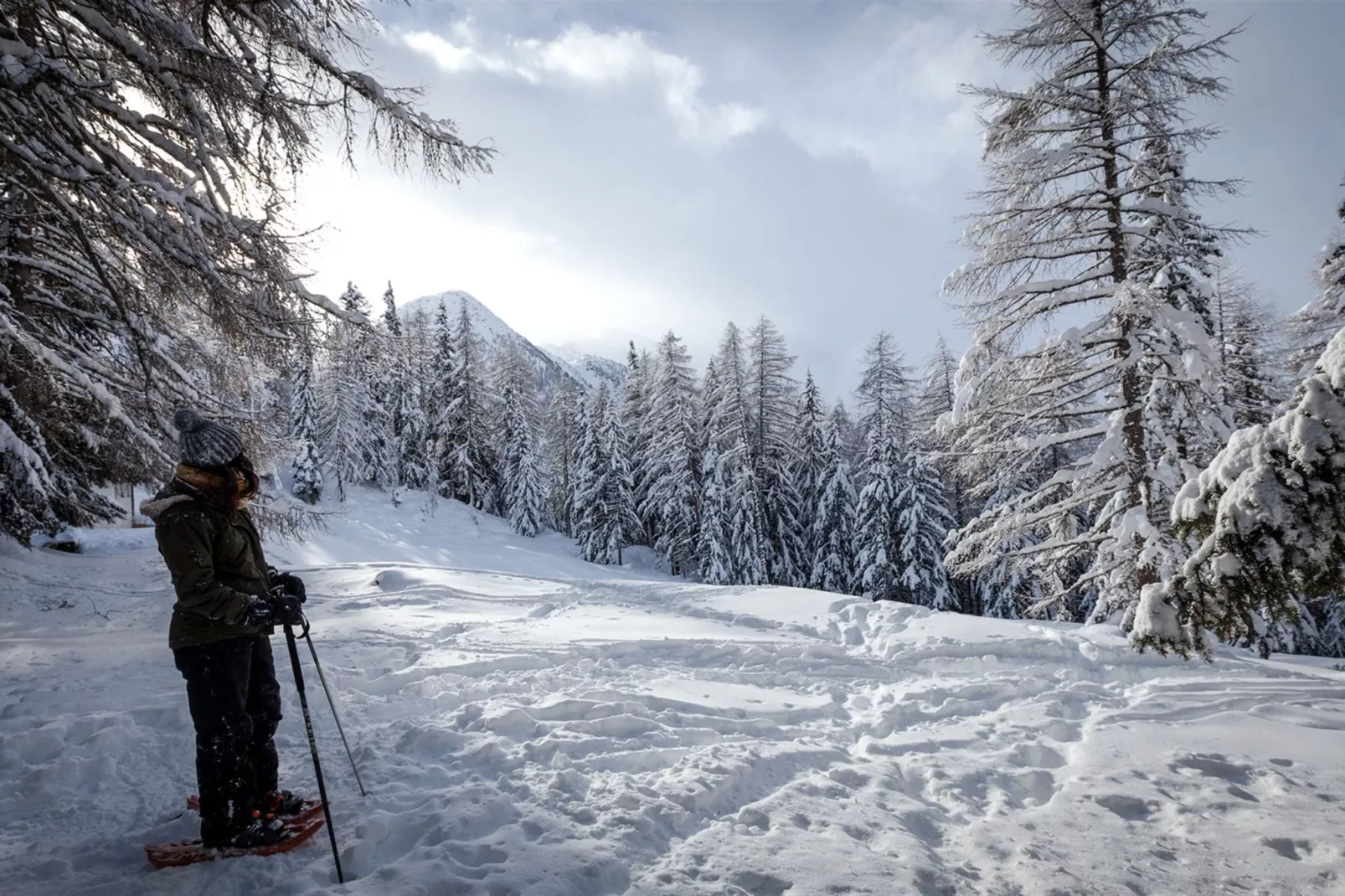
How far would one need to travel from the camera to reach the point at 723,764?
164 inches

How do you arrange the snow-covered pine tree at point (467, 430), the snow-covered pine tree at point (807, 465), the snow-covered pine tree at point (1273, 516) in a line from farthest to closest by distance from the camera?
1. the snow-covered pine tree at point (467, 430)
2. the snow-covered pine tree at point (807, 465)
3. the snow-covered pine tree at point (1273, 516)

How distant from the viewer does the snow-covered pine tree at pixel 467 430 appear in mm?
37844

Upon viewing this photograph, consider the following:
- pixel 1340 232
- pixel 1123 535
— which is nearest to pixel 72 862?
pixel 1123 535

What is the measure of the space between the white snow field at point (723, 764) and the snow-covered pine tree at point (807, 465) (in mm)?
21088

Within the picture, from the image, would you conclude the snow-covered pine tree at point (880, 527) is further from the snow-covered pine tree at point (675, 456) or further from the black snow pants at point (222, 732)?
the black snow pants at point (222, 732)

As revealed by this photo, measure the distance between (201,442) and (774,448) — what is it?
25.8 m

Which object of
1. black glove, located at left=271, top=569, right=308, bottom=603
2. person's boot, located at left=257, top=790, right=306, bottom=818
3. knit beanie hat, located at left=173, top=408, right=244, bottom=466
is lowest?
person's boot, located at left=257, top=790, right=306, bottom=818

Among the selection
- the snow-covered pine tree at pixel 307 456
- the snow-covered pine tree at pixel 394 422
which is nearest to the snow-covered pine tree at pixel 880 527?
the snow-covered pine tree at pixel 307 456

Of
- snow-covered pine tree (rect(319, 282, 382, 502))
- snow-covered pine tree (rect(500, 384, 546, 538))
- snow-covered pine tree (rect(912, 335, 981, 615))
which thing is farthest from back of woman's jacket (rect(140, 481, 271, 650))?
snow-covered pine tree (rect(500, 384, 546, 538))

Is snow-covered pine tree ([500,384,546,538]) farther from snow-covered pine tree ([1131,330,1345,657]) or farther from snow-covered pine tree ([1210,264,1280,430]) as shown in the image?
snow-covered pine tree ([1131,330,1345,657])

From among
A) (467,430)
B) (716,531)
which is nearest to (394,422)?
(467,430)

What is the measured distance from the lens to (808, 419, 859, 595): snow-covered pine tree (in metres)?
27.4

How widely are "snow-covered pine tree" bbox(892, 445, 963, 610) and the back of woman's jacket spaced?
24065 millimetres

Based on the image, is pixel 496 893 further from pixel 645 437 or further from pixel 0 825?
pixel 645 437
